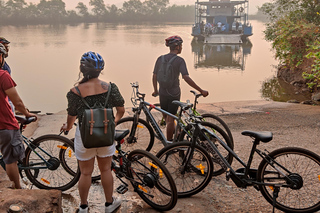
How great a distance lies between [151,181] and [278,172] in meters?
1.18

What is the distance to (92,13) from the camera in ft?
285

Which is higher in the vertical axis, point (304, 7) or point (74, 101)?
point (304, 7)

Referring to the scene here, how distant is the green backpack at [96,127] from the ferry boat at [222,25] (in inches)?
1233

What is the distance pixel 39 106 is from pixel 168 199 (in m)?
10.6

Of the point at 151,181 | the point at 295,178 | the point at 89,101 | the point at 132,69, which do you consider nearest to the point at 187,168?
the point at 151,181

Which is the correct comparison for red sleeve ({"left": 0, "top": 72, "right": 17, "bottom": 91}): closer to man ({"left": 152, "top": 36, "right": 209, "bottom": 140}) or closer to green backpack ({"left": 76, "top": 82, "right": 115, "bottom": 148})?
green backpack ({"left": 76, "top": 82, "right": 115, "bottom": 148})

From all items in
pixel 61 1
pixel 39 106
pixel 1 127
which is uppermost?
pixel 61 1

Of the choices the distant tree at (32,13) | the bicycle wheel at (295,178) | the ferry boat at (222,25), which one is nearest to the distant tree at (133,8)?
the distant tree at (32,13)

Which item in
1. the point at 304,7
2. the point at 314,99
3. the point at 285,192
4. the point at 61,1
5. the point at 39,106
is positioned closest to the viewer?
the point at 285,192

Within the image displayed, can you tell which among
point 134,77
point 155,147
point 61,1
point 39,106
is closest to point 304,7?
point 134,77

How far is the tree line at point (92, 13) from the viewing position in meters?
73.7

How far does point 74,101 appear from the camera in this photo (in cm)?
275

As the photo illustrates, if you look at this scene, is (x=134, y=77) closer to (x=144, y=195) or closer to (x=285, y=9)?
(x=285, y=9)

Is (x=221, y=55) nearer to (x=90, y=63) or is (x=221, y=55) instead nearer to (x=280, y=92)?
(x=280, y=92)
